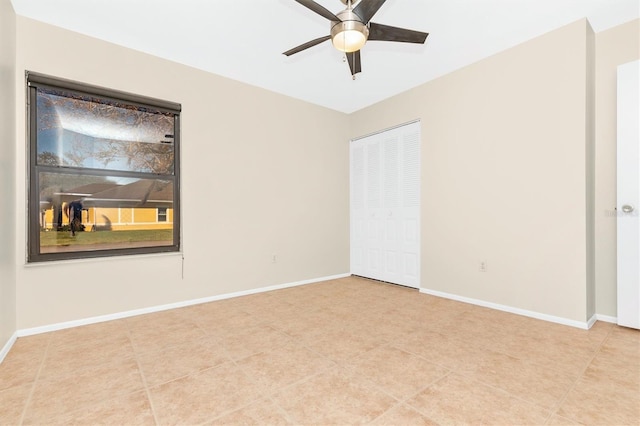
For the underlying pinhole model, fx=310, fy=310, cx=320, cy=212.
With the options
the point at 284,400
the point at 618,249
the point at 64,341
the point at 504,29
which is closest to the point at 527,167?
the point at 618,249

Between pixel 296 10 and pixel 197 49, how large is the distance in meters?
1.30

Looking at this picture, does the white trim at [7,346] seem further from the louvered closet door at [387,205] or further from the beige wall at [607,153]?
the beige wall at [607,153]

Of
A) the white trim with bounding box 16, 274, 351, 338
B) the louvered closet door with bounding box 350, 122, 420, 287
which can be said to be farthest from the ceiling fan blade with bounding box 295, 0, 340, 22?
the white trim with bounding box 16, 274, 351, 338

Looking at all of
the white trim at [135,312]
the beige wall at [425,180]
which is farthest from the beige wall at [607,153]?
the white trim at [135,312]

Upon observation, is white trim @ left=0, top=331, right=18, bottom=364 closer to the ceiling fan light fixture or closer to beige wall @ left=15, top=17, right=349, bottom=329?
beige wall @ left=15, top=17, right=349, bottom=329

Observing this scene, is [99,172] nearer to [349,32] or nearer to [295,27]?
[295,27]

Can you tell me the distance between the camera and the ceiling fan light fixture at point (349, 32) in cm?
217

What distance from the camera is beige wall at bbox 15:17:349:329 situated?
296 cm

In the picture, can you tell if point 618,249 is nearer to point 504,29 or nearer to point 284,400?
point 504,29

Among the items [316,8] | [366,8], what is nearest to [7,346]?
[316,8]

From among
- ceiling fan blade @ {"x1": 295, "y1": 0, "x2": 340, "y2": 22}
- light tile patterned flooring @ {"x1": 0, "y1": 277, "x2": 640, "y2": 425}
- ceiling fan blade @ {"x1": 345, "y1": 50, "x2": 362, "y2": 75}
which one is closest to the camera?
light tile patterned flooring @ {"x1": 0, "y1": 277, "x2": 640, "y2": 425}

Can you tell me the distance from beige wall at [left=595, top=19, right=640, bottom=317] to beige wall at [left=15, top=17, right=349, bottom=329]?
330cm

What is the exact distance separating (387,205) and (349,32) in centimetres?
303

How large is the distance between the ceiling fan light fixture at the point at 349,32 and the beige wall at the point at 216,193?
7.37 feet
